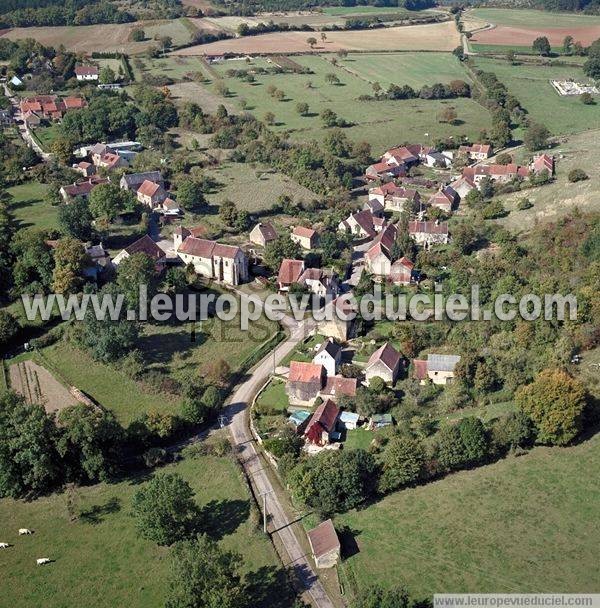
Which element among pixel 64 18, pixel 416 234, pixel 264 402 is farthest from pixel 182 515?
pixel 64 18

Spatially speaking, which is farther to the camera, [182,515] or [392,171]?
[392,171]

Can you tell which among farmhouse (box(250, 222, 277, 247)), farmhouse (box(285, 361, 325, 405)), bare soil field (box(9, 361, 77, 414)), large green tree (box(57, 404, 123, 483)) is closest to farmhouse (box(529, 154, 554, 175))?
farmhouse (box(250, 222, 277, 247))

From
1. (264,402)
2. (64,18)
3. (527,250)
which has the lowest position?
(264,402)

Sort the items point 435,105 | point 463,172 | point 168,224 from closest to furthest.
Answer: point 168,224
point 463,172
point 435,105

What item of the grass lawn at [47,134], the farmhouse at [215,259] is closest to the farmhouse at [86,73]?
the grass lawn at [47,134]

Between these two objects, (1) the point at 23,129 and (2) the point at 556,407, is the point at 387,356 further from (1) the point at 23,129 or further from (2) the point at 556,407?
(1) the point at 23,129

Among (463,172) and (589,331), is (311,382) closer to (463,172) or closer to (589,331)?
(589,331)
